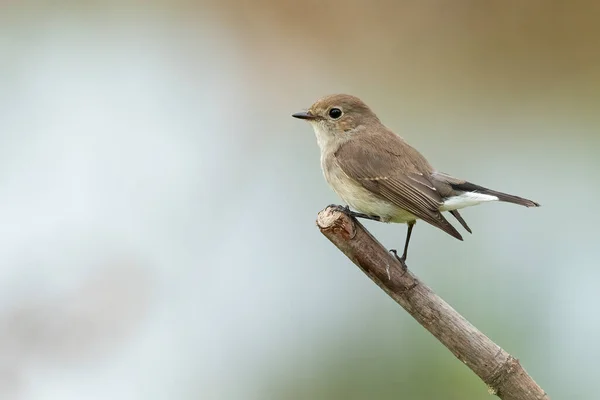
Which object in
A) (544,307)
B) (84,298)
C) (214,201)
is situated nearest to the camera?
(544,307)

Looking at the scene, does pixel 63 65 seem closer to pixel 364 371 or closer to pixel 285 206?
pixel 285 206

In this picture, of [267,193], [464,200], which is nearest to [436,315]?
[464,200]

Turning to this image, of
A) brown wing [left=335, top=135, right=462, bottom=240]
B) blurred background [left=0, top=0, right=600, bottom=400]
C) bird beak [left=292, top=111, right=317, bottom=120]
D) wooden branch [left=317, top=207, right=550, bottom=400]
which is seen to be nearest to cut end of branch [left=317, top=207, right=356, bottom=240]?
wooden branch [left=317, top=207, right=550, bottom=400]

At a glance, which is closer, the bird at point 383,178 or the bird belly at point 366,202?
the bird at point 383,178

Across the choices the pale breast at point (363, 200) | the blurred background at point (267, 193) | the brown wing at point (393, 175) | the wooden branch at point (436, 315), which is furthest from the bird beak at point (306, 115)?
the blurred background at point (267, 193)

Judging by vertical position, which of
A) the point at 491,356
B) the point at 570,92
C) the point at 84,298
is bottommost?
the point at 84,298

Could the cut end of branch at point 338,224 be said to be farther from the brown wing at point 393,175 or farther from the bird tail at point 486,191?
the bird tail at point 486,191

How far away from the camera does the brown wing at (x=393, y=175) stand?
3488 mm

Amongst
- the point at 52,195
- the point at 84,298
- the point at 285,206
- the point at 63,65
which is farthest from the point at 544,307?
the point at 63,65

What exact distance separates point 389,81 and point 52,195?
255 cm

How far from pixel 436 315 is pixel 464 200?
87cm

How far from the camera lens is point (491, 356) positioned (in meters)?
2.73

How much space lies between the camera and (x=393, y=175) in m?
3.67

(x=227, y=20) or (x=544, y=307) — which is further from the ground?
(x=227, y=20)
